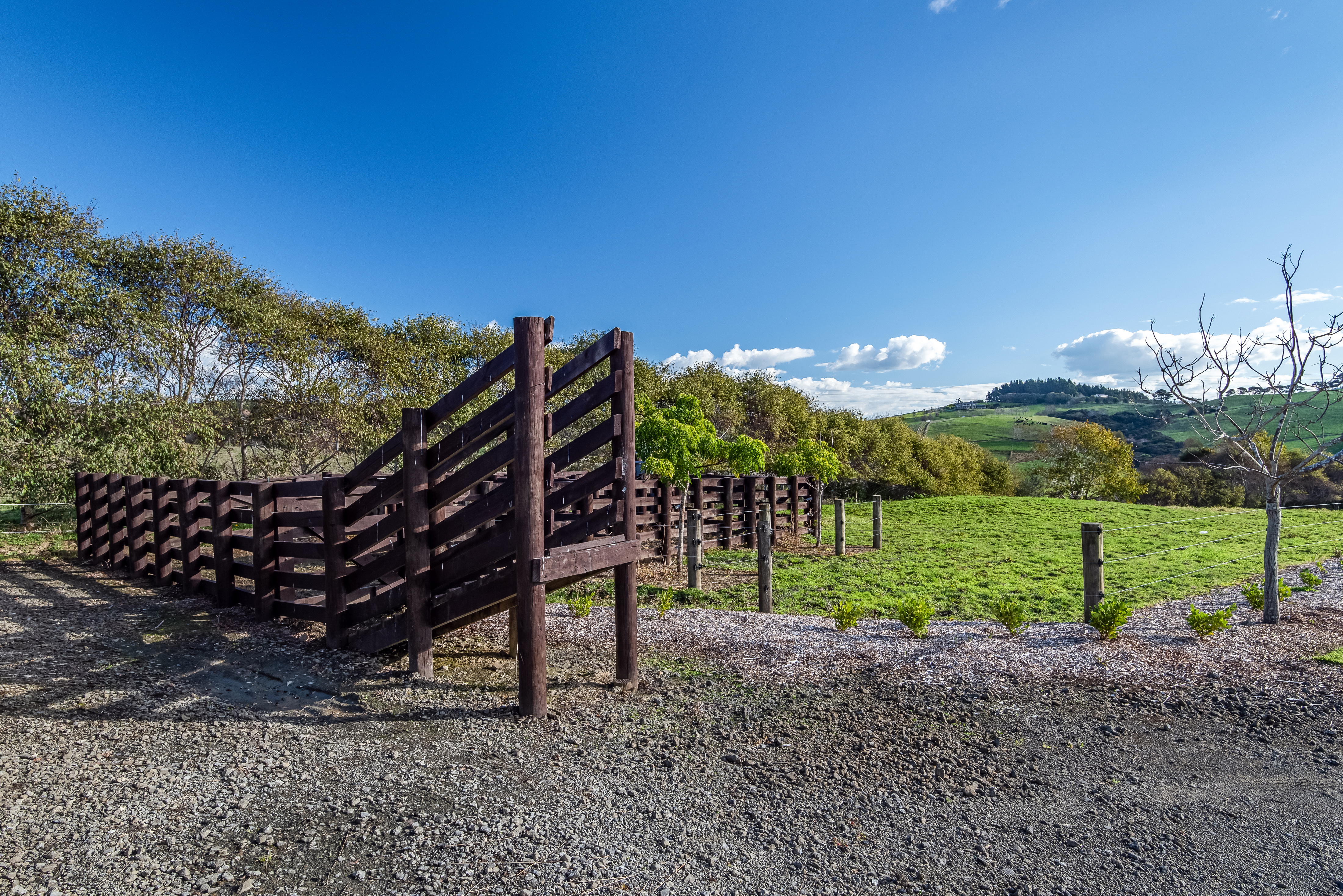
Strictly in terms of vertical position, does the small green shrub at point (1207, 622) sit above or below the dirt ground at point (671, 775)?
above

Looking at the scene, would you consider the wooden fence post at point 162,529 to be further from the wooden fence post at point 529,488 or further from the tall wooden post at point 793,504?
the tall wooden post at point 793,504

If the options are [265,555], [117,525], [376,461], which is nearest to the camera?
[376,461]

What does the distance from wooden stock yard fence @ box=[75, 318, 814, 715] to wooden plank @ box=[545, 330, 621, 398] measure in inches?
0.4

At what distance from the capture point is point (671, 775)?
3465 mm

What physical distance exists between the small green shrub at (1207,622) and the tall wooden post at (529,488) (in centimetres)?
545

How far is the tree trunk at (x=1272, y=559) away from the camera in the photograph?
611cm

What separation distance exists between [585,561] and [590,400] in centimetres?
114

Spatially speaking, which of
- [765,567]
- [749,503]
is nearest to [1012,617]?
[765,567]

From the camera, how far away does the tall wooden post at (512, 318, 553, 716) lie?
412 cm

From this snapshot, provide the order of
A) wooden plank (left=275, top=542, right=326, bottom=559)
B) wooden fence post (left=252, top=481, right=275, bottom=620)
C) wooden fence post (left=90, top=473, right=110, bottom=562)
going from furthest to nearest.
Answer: wooden fence post (left=90, top=473, right=110, bottom=562) → wooden fence post (left=252, top=481, right=275, bottom=620) → wooden plank (left=275, top=542, right=326, bottom=559)

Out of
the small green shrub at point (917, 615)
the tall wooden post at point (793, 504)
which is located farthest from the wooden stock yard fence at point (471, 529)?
Answer: the tall wooden post at point (793, 504)

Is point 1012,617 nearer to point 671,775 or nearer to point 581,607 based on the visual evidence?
point 671,775

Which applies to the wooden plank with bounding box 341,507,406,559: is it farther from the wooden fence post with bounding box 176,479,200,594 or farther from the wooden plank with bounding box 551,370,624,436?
the wooden fence post with bounding box 176,479,200,594


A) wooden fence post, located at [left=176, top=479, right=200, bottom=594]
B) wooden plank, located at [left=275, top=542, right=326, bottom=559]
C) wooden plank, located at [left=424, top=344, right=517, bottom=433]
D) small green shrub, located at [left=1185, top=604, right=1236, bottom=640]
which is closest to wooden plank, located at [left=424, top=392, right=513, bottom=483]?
wooden plank, located at [left=424, top=344, right=517, bottom=433]
